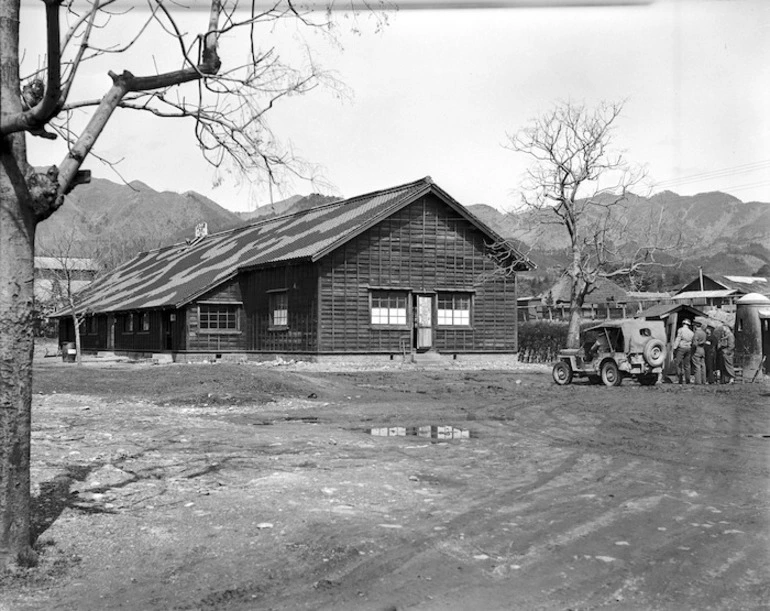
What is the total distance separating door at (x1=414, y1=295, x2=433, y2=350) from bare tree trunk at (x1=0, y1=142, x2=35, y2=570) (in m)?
25.5

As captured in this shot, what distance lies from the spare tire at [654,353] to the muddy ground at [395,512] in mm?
5912

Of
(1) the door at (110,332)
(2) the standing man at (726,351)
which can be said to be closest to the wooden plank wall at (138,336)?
(1) the door at (110,332)

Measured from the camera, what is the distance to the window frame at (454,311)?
102 feet

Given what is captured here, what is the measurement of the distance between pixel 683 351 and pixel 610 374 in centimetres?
256

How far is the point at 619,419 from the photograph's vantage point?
1403cm

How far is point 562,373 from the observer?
21969mm

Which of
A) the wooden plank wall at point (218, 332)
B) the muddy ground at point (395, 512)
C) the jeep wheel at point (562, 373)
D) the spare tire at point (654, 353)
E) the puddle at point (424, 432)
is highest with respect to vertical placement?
the wooden plank wall at point (218, 332)

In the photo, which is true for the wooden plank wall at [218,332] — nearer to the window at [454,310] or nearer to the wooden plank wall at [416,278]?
the wooden plank wall at [416,278]

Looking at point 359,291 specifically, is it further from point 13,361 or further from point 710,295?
point 710,295

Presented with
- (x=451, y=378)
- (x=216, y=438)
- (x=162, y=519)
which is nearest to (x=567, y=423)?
(x=216, y=438)

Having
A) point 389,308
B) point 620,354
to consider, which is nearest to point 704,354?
point 620,354

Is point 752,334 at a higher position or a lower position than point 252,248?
lower

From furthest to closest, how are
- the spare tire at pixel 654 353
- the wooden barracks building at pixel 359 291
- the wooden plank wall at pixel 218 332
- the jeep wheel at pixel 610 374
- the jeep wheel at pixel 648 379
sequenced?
the wooden plank wall at pixel 218 332, the wooden barracks building at pixel 359 291, the jeep wheel at pixel 648 379, the jeep wheel at pixel 610 374, the spare tire at pixel 654 353

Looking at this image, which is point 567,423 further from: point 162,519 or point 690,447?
point 162,519
